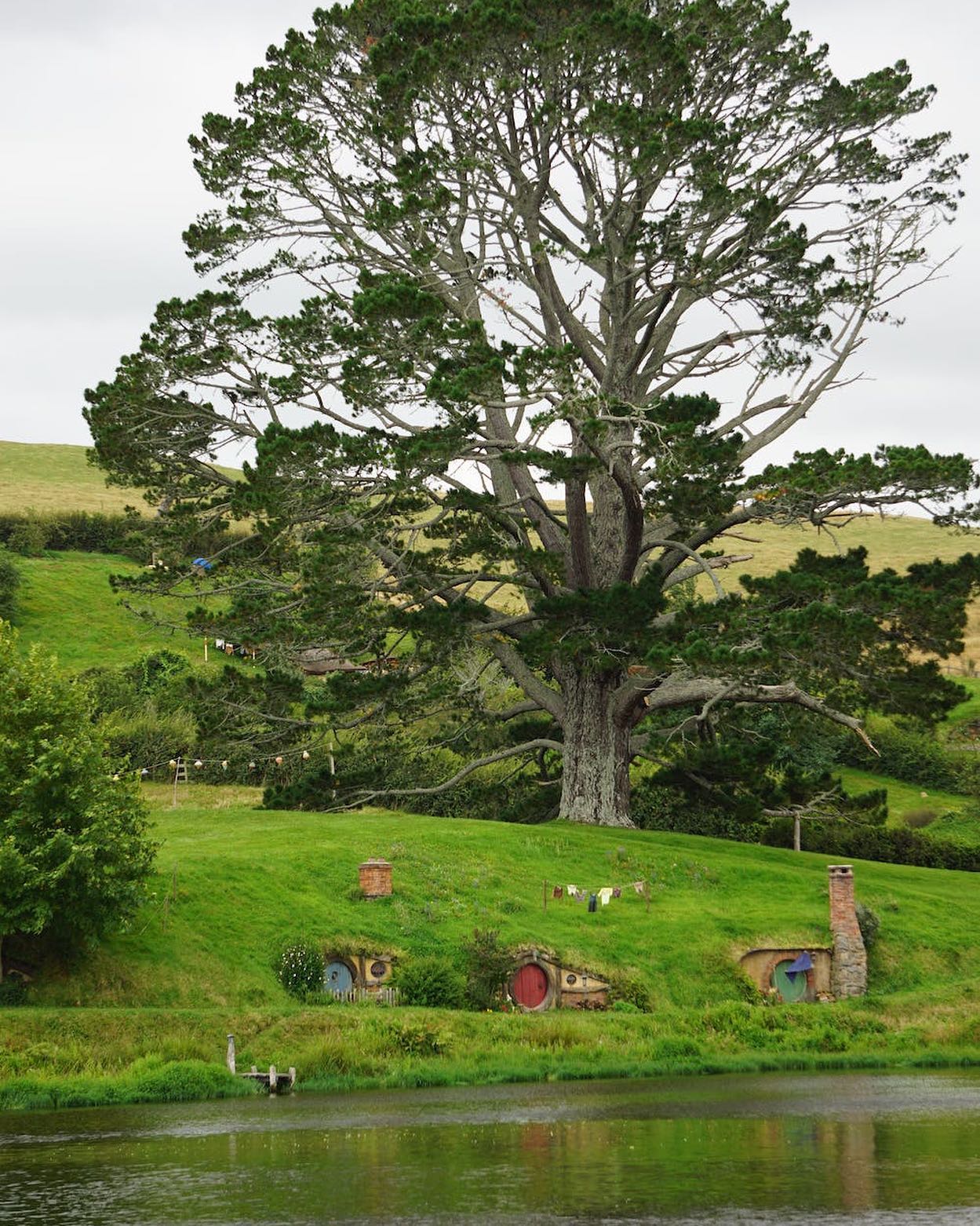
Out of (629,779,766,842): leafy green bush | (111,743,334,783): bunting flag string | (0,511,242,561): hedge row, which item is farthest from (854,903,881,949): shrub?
(0,511,242,561): hedge row

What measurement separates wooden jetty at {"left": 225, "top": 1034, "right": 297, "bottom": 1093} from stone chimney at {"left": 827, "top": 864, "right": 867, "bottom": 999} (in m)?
16.4

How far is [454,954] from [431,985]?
5.19ft

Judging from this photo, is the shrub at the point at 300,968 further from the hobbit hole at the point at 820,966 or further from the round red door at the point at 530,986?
the hobbit hole at the point at 820,966

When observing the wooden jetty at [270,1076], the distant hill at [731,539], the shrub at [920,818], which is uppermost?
the distant hill at [731,539]

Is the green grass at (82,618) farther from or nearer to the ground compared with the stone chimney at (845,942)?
farther from the ground

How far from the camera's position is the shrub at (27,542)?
105 meters

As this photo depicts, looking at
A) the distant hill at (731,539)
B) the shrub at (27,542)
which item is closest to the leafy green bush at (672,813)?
the distant hill at (731,539)

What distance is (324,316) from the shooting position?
46.9 metres

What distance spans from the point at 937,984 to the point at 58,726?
2526cm

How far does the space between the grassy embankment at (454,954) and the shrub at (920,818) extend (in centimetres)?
2413

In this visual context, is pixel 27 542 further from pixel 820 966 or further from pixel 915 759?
pixel 820 966

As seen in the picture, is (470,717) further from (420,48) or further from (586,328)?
(420,48)

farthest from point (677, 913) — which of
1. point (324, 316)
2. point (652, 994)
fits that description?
point (324, 316)

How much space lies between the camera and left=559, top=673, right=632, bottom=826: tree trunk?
5288 cm
